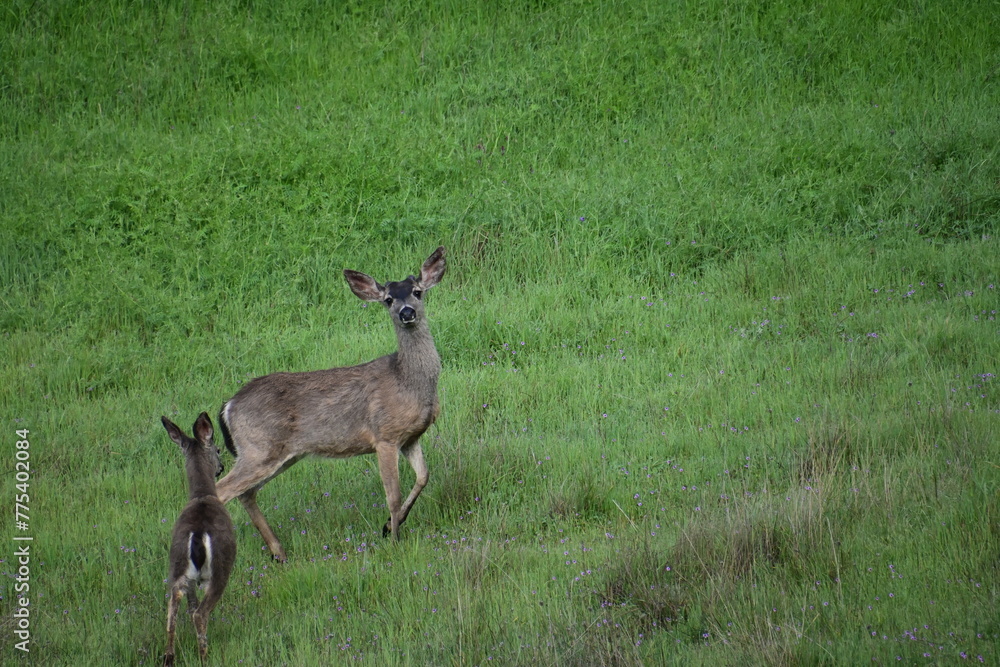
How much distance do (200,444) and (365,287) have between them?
6.65ft

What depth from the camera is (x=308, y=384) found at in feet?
25.6

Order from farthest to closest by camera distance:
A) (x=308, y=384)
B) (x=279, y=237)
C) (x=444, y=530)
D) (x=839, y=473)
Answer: (x=279, y=237) → (x=308, y=384) → (x=444, y=530) → (x=839, y=473)

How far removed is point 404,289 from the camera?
7.84 meters

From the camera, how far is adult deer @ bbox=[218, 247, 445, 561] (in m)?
7.45

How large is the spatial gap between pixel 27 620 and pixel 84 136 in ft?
32.8

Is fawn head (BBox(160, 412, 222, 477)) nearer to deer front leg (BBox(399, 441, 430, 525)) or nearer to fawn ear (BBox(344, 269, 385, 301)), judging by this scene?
deer front leg (BBox(399, 441, 430, 525))

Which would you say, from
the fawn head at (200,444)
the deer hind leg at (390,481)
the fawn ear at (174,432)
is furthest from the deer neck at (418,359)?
the fawn ear at (174,432)

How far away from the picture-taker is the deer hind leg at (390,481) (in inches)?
284

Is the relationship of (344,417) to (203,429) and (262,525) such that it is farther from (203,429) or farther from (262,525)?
(203,429)

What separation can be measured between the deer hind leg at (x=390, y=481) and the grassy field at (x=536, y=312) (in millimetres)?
154

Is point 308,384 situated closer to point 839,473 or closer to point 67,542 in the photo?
point 67,542

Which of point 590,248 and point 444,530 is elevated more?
point 590,248

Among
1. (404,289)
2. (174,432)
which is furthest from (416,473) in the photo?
(174,432)

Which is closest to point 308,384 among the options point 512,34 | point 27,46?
point 512,34
